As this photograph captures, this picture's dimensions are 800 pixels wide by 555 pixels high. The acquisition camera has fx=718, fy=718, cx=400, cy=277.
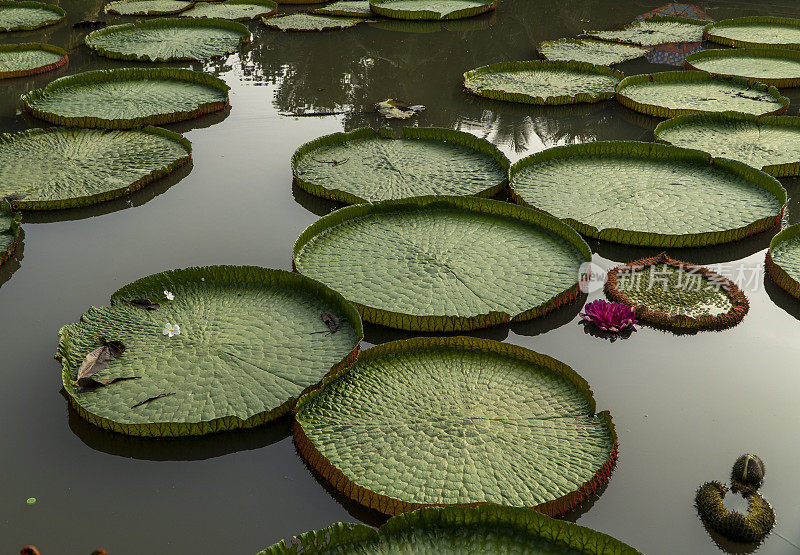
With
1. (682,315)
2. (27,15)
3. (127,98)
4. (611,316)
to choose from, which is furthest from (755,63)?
(27,15)

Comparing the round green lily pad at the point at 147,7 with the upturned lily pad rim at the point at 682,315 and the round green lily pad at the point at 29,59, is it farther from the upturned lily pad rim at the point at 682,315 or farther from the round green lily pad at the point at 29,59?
the upturned lily pad rim at the point at 682,315

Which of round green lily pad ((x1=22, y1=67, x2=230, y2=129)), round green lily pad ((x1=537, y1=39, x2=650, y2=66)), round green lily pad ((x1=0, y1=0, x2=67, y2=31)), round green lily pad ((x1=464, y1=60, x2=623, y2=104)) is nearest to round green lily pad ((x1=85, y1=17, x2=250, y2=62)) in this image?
round green lily pad ((x1=22, y1=67, x2=230, y2=129))

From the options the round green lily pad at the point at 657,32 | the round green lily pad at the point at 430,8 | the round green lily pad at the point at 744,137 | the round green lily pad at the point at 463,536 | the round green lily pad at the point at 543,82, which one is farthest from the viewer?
the round green lily pad at the point at 430,8

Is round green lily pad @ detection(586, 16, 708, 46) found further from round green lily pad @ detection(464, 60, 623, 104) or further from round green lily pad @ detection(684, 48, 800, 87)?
round green lily pad @ detection(464, 60, 623, 104)

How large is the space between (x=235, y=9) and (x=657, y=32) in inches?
163

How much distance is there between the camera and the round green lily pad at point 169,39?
582 centimetres

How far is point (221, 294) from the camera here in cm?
273

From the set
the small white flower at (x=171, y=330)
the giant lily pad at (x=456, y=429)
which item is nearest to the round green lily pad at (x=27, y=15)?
the small white flower at (x=171, y=330)

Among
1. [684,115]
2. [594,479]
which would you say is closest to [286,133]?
[684,115]

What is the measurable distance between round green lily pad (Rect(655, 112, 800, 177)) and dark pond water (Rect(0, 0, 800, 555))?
0.59ft

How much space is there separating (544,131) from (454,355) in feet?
8.33

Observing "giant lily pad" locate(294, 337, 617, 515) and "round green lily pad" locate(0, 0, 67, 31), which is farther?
"round green lily pad" locate(0, 0, 67, 31)

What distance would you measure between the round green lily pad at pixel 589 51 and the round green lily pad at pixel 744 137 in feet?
5.05

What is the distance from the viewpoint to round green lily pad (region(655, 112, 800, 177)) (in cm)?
385
